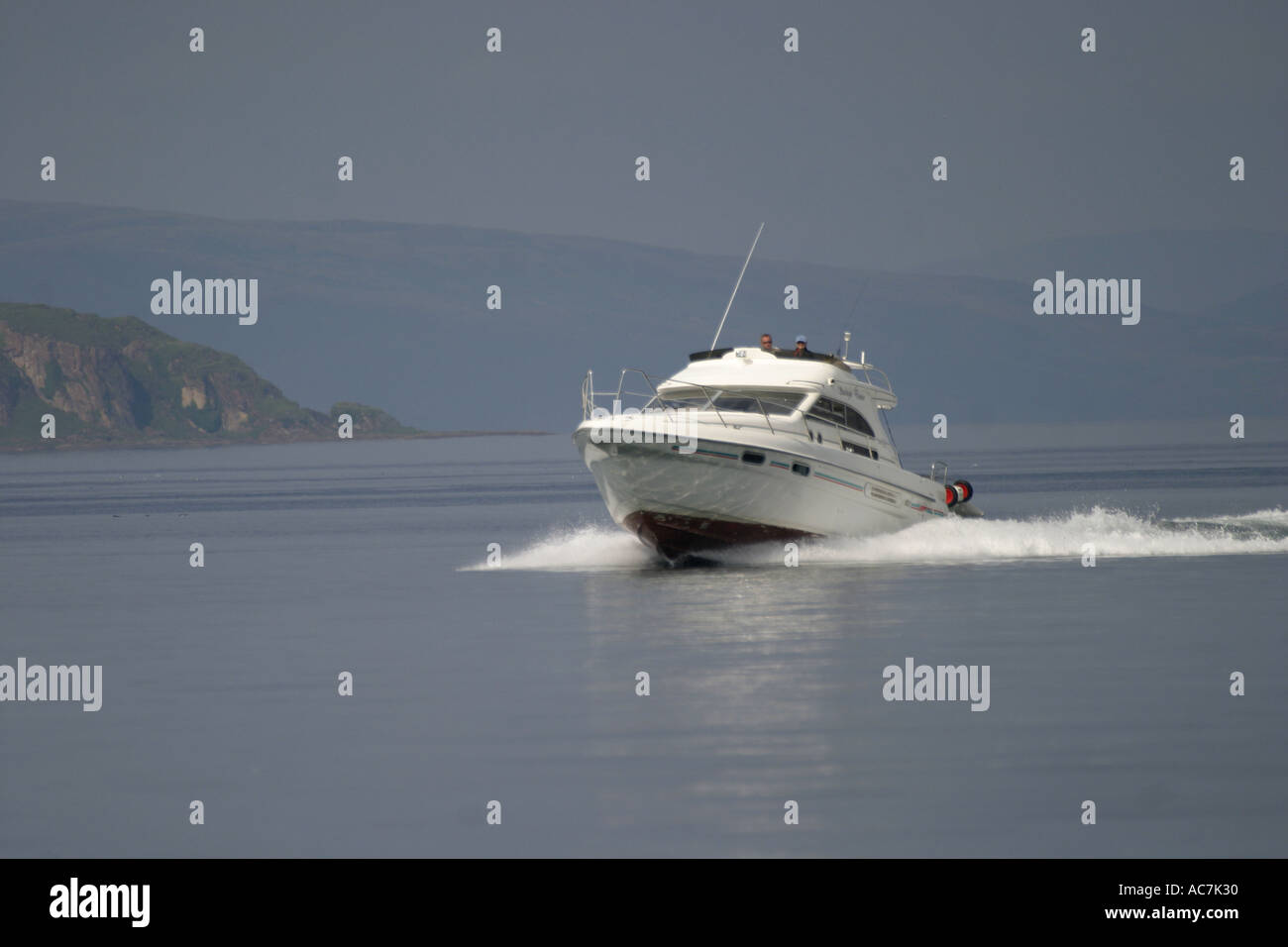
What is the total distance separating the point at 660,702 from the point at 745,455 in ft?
38.6

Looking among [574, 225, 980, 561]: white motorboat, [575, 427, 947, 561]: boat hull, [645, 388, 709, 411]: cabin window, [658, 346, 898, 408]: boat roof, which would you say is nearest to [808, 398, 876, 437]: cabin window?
[574, 225, 980, 561]: white motorboat

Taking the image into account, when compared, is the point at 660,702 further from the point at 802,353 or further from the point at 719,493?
the point at 802,353

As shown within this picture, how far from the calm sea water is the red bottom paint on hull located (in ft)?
1.59

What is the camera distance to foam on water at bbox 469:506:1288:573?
30.3 metres

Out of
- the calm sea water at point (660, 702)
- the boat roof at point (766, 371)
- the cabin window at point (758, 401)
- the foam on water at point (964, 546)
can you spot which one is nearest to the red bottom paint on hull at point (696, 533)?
the foam on water at point (964, 546)

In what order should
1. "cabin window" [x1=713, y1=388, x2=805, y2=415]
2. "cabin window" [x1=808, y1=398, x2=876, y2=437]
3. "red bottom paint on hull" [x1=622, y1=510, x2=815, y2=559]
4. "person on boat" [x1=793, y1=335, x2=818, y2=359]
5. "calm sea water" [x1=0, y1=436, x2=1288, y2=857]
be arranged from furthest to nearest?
1. "person on boat" [x1=793, y1=335, x2=818, y2=359]
2. "cabin window" [x1=808, y1=398, x2=876, y2=437]
3. "cabin window" [x1=713, y1=388, x2=805, y2=415]
4. "red bottom paint on hull" [x1=622, y1=510, x2=815, y2=559]
5. "calm sea water" [x1=0, y1=436, x2=1288, y2=857]

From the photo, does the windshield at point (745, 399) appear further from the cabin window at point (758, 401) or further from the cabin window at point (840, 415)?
the cabin window at point (840, 415)

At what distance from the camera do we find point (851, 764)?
1406cm

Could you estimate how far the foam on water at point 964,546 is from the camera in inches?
1192

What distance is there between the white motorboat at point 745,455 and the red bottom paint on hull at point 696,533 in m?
0.02

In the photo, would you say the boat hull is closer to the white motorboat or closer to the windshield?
the white motorboat

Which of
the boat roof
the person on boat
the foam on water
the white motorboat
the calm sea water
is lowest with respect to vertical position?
the calm sea water
